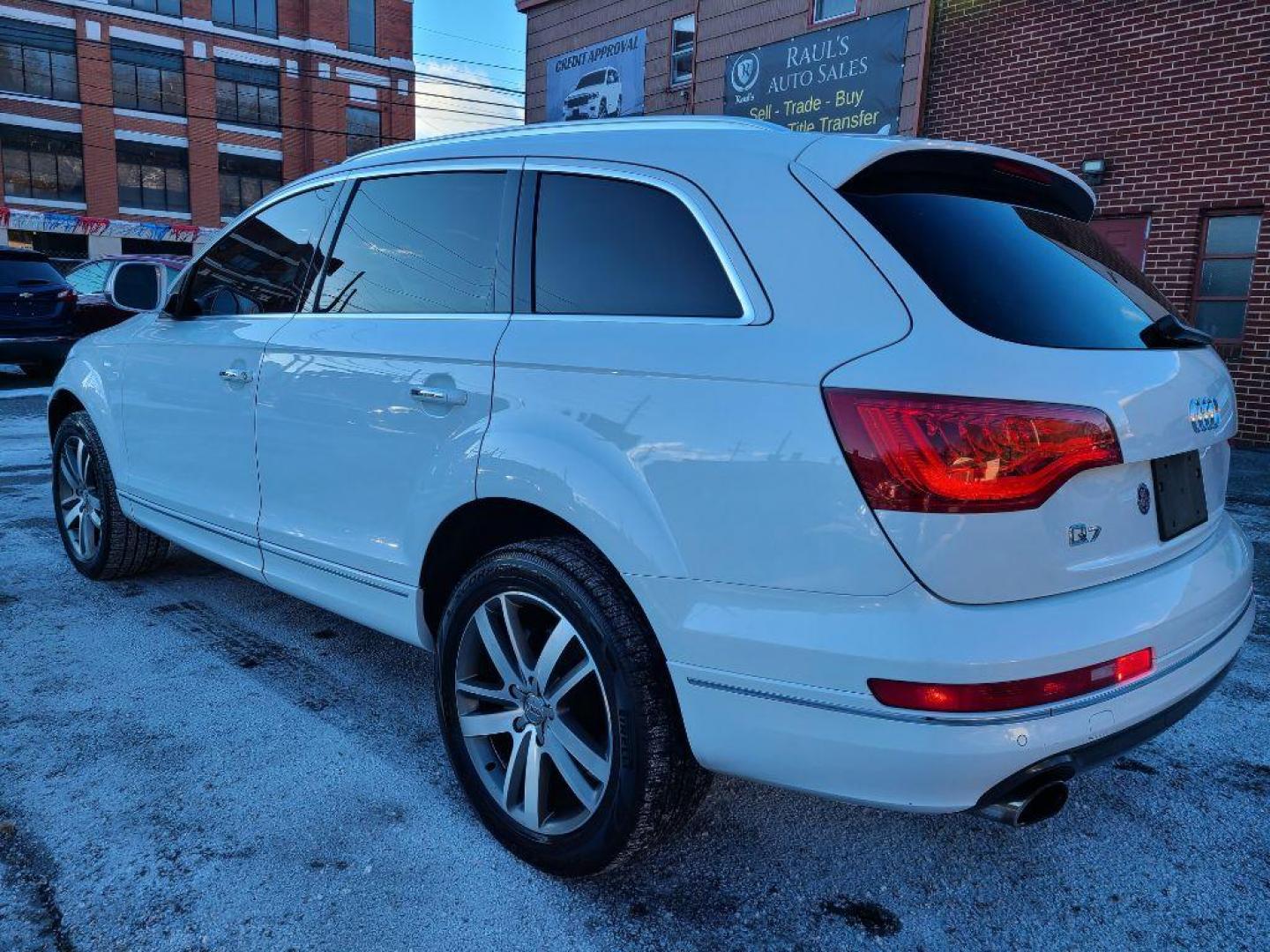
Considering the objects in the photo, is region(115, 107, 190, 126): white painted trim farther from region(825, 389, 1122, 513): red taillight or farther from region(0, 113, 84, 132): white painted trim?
region(825, 389, 1122, 513): red taillight

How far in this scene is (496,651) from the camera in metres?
2.26

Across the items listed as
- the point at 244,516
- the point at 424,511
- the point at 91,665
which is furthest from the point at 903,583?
the point at 91,665

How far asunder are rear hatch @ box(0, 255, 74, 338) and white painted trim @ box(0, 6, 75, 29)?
102 feet

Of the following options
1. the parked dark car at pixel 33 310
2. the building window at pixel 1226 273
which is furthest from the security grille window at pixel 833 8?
the parked dark car at pixel 33 310

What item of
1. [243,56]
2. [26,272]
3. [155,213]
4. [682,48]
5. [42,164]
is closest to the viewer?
[26,272]

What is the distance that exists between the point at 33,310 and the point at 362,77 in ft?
115

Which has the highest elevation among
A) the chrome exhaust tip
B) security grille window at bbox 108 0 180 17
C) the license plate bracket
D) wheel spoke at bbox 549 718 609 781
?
security grille window at bbox 108 0 180 17

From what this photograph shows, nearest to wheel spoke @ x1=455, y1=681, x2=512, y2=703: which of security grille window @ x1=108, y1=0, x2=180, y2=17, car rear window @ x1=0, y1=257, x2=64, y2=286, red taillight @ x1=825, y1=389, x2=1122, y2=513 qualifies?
red taillight @ x1=825, y1=389, x2=1122, y2=513

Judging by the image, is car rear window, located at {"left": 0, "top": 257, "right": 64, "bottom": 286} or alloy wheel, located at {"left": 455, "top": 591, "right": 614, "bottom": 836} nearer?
alloy wheel, located at {"left": 455, "top": 591, "right": 614, "bottom": 836}

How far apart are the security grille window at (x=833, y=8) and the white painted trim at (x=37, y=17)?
119 feet

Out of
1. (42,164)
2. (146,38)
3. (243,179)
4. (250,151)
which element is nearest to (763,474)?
(42,164)

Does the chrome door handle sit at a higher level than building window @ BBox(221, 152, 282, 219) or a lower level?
lower

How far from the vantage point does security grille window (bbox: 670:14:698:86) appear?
44.3 feet

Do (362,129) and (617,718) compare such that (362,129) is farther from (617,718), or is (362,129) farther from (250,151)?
(617,718)
